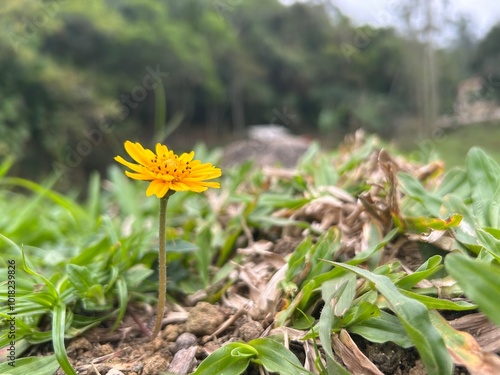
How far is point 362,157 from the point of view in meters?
1.29

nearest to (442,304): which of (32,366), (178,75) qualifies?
(32,366)

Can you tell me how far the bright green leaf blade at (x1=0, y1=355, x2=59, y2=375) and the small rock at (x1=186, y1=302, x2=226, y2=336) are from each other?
0.63 ft

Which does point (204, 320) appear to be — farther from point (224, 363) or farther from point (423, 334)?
point (423, 334)

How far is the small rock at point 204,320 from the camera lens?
694mm

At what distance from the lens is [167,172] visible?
0.60 metres

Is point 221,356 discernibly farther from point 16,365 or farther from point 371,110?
point 371,110

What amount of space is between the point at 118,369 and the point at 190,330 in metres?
0.11

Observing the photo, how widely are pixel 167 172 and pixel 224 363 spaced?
0.25 metres

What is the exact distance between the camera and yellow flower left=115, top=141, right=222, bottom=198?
575mm

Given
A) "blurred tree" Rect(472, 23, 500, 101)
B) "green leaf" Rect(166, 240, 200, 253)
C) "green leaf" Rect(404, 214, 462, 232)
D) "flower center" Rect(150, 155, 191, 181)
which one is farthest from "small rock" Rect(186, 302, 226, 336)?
"blurred tree" Rect(472, 23, 500, 101)

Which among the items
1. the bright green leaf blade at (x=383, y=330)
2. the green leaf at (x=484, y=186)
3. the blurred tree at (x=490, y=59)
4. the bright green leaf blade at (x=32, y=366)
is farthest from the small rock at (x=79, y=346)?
the blurred tree at (x=490, y=59)

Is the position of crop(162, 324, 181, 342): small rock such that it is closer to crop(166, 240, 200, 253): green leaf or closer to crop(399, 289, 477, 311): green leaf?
crop(166, 240, 200, 253): green leaf

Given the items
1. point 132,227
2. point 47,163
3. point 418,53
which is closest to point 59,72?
point 47,163

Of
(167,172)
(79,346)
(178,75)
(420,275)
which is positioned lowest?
(178,75)
